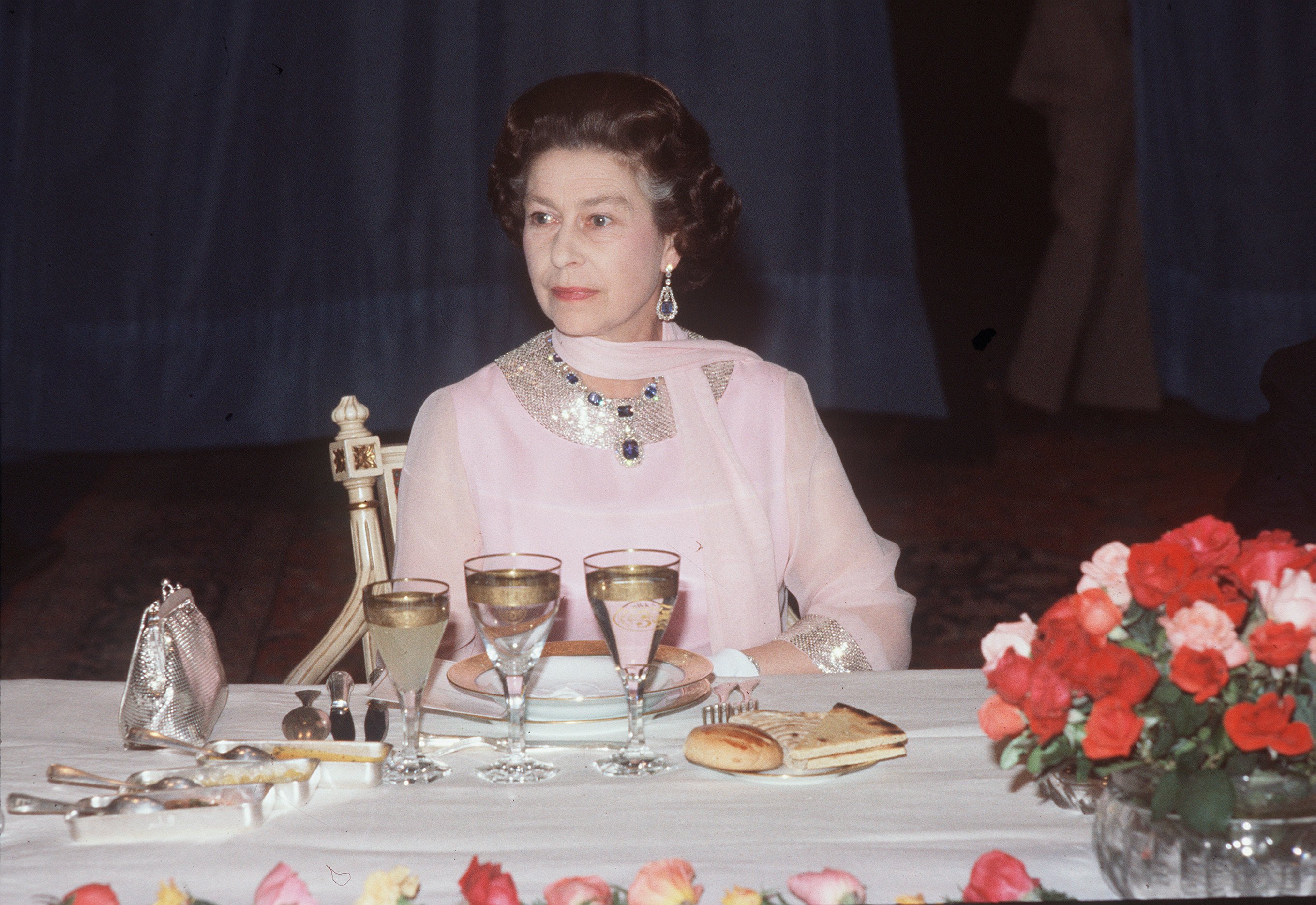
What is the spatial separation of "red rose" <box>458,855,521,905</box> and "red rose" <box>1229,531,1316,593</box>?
18.6 inches

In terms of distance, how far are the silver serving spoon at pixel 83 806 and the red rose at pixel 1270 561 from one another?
73cm

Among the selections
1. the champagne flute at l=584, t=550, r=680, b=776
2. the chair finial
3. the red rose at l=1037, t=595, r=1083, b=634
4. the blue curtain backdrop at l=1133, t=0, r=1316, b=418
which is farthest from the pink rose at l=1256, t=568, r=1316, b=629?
the blue curtain backdrop at l=1133, t=0, r=1316, b=418

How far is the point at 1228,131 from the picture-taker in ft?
9.23

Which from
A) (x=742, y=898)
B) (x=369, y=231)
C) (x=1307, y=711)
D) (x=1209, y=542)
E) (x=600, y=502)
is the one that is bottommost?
(x=742, y=898)

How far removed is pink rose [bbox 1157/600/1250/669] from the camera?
707 mm

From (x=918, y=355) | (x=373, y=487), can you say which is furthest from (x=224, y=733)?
(x=918, y=355)

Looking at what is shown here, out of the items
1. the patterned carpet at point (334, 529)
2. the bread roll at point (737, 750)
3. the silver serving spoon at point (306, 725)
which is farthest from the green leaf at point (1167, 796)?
the patterned carpet at point (334, 529)

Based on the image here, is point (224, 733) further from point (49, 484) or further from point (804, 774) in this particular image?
point (49, 484)

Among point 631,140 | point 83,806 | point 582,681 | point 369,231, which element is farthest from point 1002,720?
point 369,231

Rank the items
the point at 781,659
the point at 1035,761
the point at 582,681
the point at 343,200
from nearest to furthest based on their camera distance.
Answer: the point at 1035,761, the point at 582,681, the point at 781,659, the point at 343,200

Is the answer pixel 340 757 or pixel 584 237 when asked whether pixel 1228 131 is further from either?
pixel 340 757

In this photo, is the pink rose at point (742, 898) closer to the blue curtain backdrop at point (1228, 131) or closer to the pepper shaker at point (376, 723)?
the pepper shaker at point (376, 723)

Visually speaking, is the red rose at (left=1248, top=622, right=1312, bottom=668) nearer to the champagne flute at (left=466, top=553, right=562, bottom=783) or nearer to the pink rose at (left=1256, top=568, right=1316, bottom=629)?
the pink rose at (left=1256, top=568, right=1316, bottom=629)

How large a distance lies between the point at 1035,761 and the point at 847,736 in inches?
10.1
